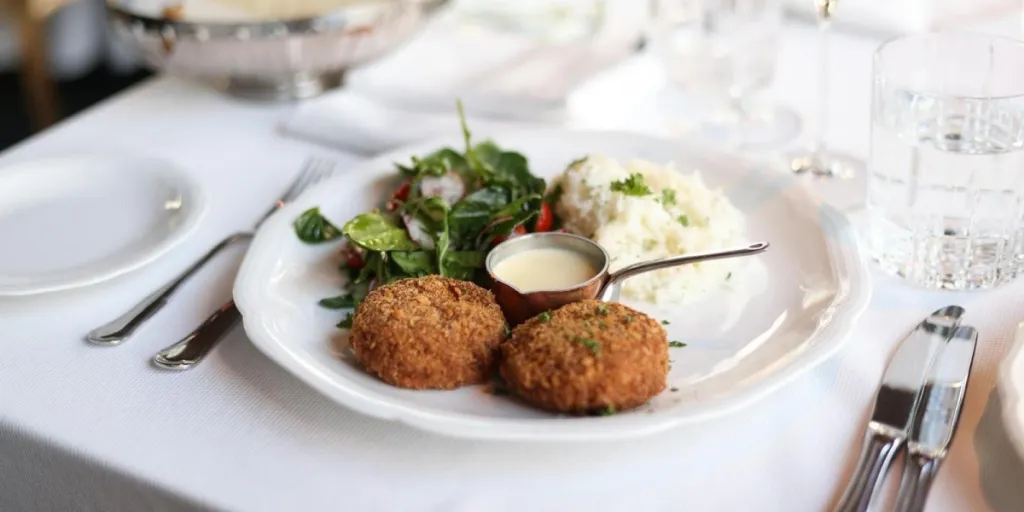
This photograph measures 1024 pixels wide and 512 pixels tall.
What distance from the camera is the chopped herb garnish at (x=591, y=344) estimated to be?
1.31m

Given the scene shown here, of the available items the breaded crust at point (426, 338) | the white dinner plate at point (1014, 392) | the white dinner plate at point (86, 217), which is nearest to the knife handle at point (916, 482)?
the white dinner plate at point (1014, 392)

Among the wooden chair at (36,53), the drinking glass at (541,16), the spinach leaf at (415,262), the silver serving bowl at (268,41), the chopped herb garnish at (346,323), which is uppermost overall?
the silver serving bowl at (268,41)

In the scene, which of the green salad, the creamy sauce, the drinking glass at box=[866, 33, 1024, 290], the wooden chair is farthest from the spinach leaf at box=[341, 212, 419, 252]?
the wooden chair

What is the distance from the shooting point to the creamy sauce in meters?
1.66

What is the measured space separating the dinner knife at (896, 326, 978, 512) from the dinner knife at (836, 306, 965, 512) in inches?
0.6

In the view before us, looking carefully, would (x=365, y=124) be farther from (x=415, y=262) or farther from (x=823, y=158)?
(x=823, y=158)

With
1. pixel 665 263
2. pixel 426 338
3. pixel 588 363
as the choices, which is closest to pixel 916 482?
pixel 588 363

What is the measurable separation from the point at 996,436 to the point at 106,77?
6014 mm

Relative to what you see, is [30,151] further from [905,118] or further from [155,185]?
[905,118]

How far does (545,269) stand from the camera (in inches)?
67.1

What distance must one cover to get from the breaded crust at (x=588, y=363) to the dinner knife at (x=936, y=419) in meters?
0.35

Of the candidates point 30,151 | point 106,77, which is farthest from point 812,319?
point 106,77

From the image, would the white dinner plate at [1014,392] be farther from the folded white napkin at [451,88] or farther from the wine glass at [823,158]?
the folded white napkin at [451,88]

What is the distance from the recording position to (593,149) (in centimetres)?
219
